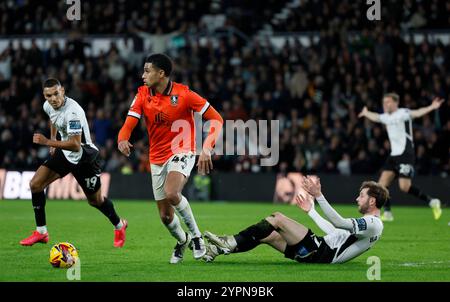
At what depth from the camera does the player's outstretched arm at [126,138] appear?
33.2ft

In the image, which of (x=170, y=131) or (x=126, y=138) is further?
(x=170, y=131)

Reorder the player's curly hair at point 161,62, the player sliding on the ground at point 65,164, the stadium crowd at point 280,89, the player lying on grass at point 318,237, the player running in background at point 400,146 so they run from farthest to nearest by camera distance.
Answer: the stadium crowd at point 280,89 < the player running in background at point 400,146 < the player sliding on the ground at point 65,164 < the player's curly hair at point 161,62 < the player lying on grass at point 318,237

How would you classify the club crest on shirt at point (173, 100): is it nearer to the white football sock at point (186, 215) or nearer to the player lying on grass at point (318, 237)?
the white football sock at point (186, 215)

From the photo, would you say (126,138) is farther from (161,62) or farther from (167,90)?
(161,62)

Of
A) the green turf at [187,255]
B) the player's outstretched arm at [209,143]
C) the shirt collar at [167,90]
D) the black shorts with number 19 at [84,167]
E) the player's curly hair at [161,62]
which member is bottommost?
the green turf at [187,255]

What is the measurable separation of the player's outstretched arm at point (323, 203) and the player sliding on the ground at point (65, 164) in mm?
3914

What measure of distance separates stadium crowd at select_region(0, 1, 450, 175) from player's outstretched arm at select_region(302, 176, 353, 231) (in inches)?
539

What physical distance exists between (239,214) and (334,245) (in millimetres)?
9220

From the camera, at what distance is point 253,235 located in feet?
33.3

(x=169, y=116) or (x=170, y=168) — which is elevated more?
(x=169, y=116)

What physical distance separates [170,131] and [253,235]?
1.57 metres

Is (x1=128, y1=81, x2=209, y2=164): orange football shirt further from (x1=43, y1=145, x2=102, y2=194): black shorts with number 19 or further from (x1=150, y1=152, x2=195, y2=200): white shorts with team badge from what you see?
(x1=43, y1=145, x2=102, y2=194): black shorts with number 19

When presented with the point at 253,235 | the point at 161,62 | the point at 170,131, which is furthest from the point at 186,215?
the point at 161,62

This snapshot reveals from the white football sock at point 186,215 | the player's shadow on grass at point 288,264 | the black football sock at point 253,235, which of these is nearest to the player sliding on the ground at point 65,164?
the white football sock at point 186,215
